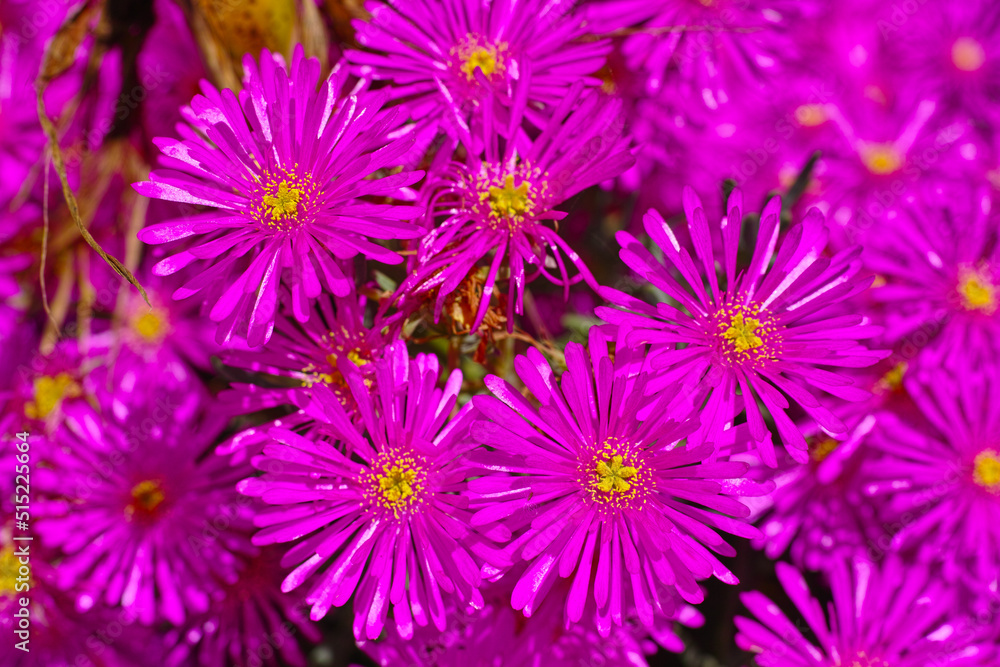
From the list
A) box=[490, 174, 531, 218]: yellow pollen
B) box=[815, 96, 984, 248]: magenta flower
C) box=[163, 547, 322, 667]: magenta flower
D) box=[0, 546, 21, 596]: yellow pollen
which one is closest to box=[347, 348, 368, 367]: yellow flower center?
box=[490, 174, 531, 218]: yellow pollen

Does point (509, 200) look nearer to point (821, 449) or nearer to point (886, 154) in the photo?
point (821, 449)

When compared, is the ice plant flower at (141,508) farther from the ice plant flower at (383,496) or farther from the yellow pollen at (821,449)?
the yellow pollen at (821,449)

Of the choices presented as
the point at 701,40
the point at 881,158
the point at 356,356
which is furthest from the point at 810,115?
the point at 356,356

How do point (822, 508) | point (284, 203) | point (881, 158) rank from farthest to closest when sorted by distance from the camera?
point (881, 158) → point (822, 508) → point (284, 203)

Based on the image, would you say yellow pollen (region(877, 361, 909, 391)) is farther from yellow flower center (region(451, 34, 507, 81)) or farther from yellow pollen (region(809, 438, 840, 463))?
yellow flower center (region(451, 34, 507, 81))

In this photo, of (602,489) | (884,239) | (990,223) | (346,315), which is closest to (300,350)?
(346,315)

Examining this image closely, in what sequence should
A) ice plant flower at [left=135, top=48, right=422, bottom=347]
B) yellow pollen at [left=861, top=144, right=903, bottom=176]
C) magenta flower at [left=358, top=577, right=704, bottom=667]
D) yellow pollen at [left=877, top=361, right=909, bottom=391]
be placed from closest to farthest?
ice plant flower at [left=135, top=48, right=422, bottom=347] < magenta flower at [left=358, top=577, right=704, bottom=667] < yellow pollen at [left=877, top=361, right=909, bottom=391] < yellow pollen at [left=861, top=144, right=903, bottom=176]

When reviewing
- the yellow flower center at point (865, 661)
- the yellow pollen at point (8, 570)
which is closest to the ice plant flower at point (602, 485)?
the yellow flower center at point (865, 661)
